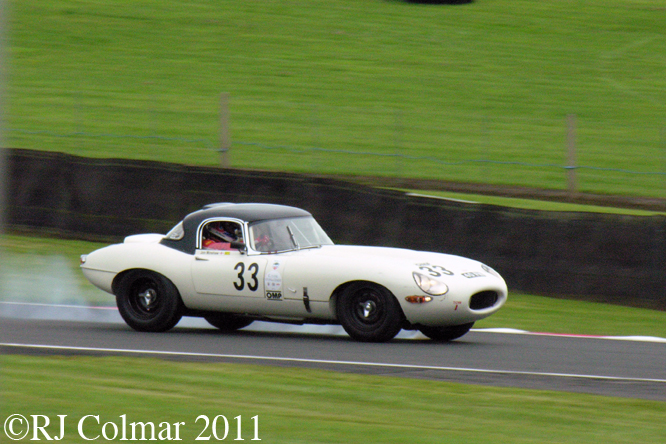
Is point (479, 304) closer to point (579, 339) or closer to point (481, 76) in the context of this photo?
point (579, 339)

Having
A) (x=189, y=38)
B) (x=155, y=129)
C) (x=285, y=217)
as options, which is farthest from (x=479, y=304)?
(x=189, y=38)

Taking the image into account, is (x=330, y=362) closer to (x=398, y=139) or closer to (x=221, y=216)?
(x=221, y=216)

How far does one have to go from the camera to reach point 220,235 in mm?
9500

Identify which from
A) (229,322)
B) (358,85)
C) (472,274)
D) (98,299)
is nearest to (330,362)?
(472,274)

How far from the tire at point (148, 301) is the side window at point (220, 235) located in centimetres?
55

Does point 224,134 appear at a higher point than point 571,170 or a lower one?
higher

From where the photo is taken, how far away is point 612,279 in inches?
464

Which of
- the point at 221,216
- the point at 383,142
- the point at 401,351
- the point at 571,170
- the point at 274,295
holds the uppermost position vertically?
the point at 383,142

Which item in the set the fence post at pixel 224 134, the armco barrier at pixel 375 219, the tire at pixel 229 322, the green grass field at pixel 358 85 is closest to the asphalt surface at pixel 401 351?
the tire at pixel 229 322

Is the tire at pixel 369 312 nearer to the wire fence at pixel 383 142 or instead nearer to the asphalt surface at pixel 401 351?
the asphalt surface at pixel 401 351

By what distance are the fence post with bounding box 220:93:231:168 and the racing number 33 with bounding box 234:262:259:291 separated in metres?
9.09

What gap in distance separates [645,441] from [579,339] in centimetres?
444

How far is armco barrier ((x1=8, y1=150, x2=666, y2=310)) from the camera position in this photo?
38.5ft

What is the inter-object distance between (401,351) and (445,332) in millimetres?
1089
